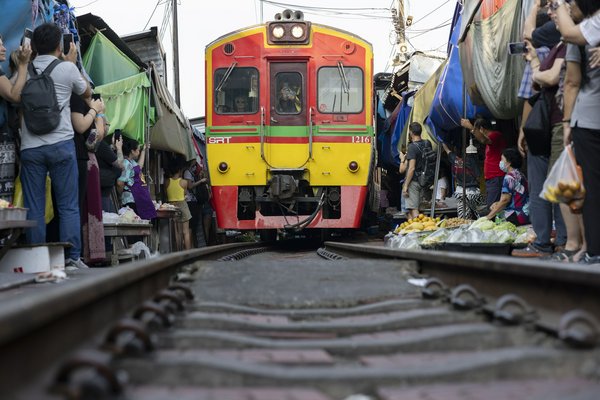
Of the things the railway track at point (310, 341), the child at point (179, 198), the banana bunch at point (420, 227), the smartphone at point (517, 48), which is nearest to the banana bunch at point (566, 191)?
the railway track at point (310, 341)

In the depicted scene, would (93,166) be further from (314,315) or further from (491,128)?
(491,128)

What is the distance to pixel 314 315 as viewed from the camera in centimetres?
282

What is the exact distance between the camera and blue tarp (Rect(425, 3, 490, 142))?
10.2 m

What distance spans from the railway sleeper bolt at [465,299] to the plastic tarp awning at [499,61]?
5.20m

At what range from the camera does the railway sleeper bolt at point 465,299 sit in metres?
2.72

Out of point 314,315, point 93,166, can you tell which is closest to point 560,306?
point 314,315

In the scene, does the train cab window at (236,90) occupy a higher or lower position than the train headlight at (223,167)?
higher

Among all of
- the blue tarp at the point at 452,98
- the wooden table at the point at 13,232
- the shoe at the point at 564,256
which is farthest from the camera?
the blue tarp at the point at 452,98

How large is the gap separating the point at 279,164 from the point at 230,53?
1.87m

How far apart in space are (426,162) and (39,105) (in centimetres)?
756

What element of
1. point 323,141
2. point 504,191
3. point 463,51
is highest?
point 463,51

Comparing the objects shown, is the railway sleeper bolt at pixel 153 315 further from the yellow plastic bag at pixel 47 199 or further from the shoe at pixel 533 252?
the shoe at pixel 533 252

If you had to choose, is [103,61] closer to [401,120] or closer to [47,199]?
[47,199]

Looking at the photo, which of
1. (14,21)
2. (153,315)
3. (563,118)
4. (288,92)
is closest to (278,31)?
(288,92)
